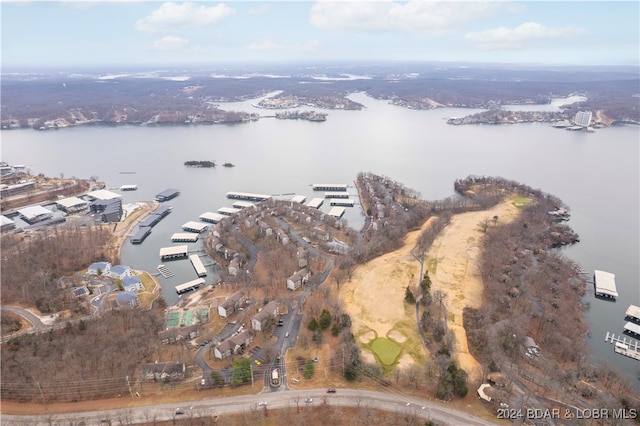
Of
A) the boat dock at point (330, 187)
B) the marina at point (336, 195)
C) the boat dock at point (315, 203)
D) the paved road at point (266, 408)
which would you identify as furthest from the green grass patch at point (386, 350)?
the boat dock at point (330, 187)

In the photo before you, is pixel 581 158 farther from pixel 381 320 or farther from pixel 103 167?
pixel 103 167

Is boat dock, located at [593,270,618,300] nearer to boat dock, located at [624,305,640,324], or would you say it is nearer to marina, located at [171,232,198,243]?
boat dock, located at [624,305,640,324]

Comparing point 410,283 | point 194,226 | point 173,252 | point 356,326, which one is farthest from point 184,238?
point 410,283

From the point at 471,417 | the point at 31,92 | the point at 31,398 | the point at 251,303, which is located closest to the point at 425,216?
the point at 251,303

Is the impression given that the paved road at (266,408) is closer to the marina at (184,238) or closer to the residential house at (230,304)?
the residential house at (230,304)

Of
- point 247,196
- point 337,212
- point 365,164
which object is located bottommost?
point 337,212

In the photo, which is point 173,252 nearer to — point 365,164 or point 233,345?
point 233,345
